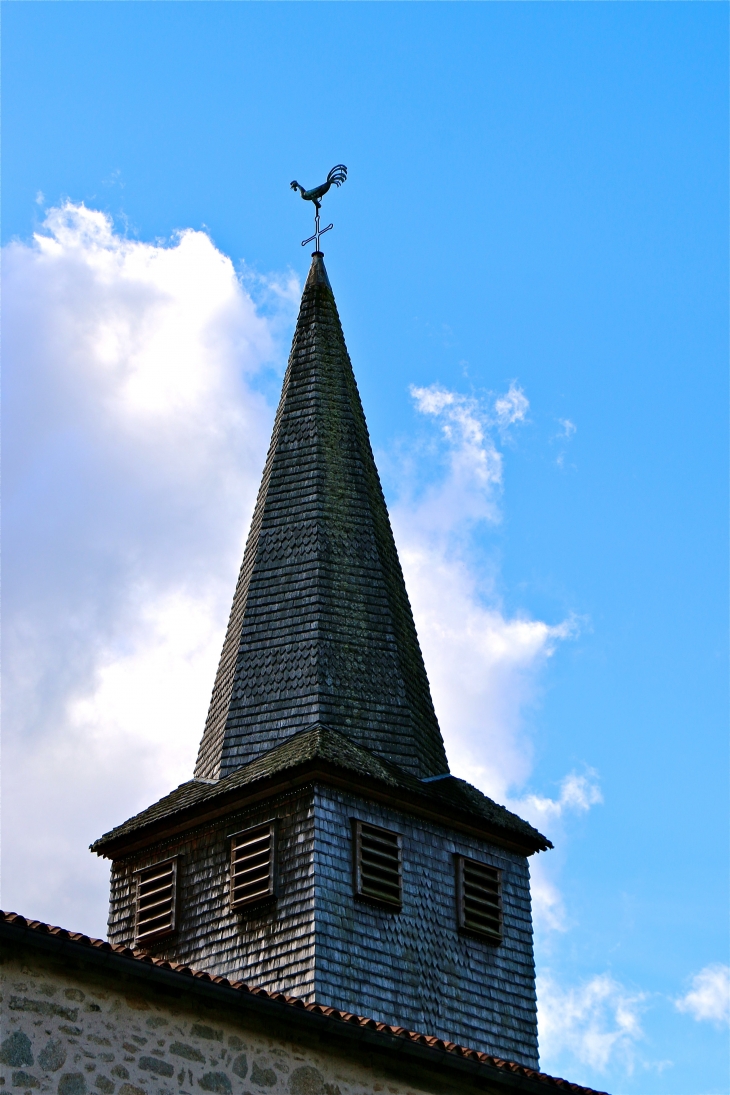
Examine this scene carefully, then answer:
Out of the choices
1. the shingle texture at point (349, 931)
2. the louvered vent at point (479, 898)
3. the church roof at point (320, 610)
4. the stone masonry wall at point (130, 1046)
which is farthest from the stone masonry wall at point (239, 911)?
the stone masonry wall at point (130, 1046)

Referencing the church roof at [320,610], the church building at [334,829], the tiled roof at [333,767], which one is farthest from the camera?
the church roof at [320,610]

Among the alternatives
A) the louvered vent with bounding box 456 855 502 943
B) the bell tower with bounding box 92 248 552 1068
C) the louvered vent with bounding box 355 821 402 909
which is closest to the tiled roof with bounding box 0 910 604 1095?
the bell tower with bounding box 92 248 552 1068

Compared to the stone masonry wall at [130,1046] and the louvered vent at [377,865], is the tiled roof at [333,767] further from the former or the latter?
the stone masonry wall at [130,1046]

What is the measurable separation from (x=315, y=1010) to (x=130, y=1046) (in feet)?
4.94

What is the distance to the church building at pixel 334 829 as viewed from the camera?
19172 millimetres

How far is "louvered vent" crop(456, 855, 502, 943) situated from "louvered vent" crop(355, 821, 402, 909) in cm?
95

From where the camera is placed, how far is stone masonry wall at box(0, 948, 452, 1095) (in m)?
12.0

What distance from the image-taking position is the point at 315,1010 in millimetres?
13203

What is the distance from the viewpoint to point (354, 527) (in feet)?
78.6

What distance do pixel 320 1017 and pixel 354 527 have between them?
37.5 feet

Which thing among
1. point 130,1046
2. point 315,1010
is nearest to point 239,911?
point 315,1010

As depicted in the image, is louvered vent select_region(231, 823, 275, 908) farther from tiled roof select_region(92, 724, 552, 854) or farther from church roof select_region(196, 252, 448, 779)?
church roof select_region(196, 252, 448, 779)

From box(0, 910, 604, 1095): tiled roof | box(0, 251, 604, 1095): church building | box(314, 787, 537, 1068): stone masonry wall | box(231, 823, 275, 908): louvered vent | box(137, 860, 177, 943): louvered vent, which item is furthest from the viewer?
box(137, 860, 177, 943): louvered vent

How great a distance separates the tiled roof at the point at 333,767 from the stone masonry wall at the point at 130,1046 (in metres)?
6.73
